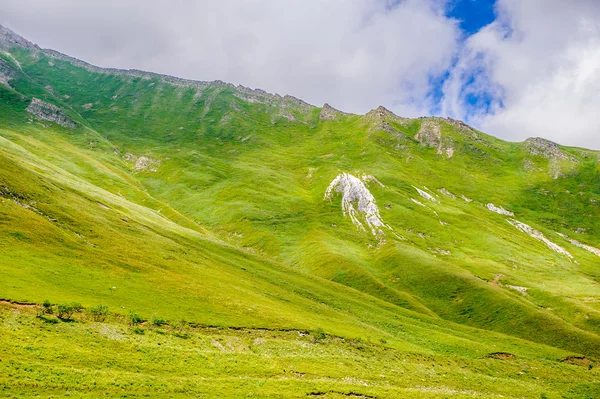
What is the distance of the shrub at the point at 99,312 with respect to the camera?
49.9 metres

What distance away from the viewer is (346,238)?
168 meters

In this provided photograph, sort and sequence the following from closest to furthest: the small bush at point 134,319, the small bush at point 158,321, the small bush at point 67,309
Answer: the small bush at point 67,309, the small bush at point 134,319, the small bush at point 158,321

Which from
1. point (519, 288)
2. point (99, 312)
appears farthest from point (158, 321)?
point (519, 288)

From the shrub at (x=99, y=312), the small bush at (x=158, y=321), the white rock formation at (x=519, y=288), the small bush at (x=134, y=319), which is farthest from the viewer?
the white rock formation at (x=519, y=288)

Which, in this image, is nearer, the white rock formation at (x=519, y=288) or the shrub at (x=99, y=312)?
the shrub at (x=99, y=312)

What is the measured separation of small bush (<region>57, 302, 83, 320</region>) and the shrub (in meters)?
1.95

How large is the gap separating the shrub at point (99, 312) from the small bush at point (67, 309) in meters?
1.95

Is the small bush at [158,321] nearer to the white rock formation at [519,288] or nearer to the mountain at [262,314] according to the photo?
the mountain at [262,314]

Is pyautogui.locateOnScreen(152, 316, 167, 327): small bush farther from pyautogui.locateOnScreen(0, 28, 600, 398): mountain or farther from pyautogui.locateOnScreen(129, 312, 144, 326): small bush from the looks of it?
pyautogui.locateOnScreen(129, 312, 144, 326): small bush

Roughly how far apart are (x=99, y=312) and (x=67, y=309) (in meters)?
4.64

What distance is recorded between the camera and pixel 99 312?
2012 inches

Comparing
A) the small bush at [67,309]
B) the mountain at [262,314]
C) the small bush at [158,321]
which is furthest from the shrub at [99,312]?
the small bush at [158,321]

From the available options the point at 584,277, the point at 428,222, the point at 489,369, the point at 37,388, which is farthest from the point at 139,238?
the point at 584,277

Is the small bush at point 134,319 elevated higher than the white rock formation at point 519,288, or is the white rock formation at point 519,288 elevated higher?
the white rock formation at point 519,288
